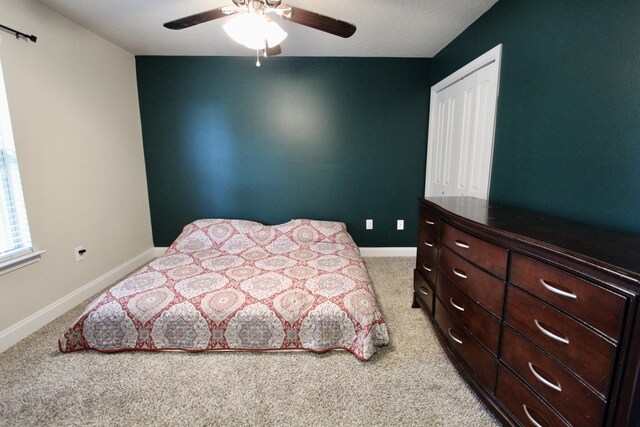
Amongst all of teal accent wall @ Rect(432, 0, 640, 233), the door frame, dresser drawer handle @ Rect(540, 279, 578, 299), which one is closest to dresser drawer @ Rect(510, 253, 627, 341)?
dresser drawer handle @ Rect(540, 279, 578, 299)

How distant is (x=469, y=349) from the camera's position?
1520mm

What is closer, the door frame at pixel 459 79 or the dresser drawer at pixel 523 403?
the dresser drawer at pixel 523 403

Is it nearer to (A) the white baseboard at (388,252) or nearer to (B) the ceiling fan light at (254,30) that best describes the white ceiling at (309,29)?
(B) the ceiling fan light at (254,30)

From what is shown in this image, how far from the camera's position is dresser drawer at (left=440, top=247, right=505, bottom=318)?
1.29m

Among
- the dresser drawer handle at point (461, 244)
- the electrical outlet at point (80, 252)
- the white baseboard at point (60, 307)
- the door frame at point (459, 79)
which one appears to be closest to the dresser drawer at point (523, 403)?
the dresser drawer handle at point (461, 244)

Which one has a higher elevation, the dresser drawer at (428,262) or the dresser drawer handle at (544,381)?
the dresser drawer at (428,262)

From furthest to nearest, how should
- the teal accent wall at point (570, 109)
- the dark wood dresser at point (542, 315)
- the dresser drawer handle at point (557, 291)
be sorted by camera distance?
1. the teal accent wall at point (570, 109)
2. the dresser drawer handle at point (557, 291)
3. the dark wood dresser at point (542, 315)

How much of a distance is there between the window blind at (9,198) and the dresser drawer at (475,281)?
2818mm

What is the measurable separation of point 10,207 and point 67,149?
64cm

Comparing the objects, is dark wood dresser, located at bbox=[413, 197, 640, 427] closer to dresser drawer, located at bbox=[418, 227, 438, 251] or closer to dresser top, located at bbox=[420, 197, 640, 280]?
dresser top, located at bbox=[420, 197, 640, 280]

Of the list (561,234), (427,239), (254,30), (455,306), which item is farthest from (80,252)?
(561,234)

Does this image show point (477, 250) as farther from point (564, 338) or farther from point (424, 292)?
point (424, 292)

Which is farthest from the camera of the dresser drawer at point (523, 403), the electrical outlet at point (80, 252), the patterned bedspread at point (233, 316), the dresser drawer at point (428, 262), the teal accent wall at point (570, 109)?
the electrical outlet at point (80, 252)

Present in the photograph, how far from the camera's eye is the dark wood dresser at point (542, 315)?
83 cm
